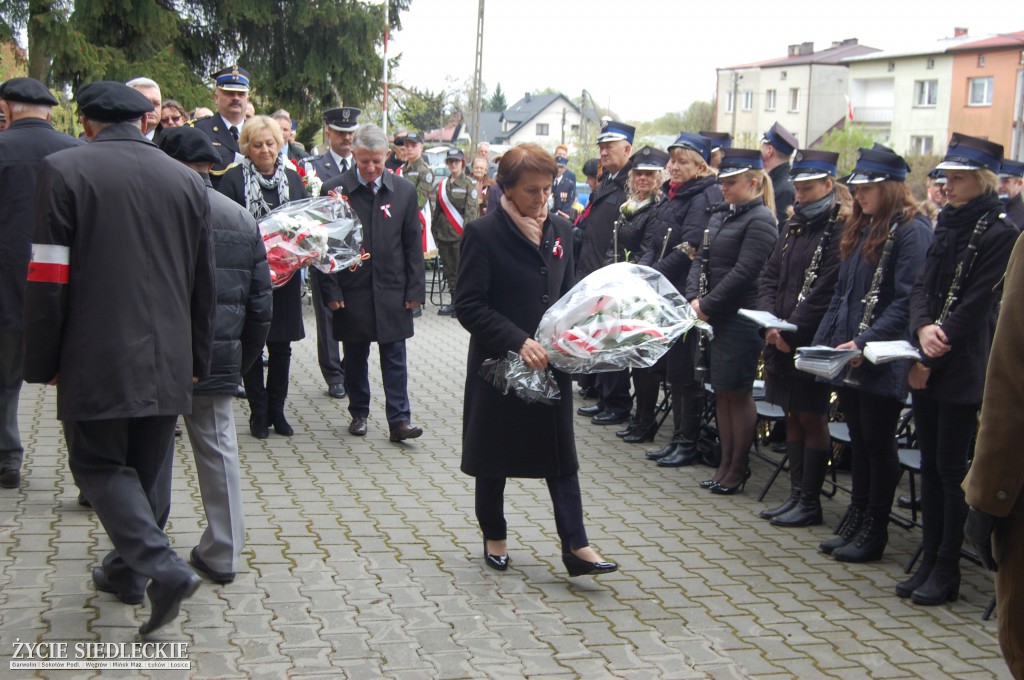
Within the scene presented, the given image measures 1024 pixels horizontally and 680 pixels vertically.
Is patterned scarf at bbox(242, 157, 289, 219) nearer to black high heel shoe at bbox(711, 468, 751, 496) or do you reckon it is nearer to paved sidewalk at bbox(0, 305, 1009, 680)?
paved sidewalk at bbox(0, 305, 1009, 680)

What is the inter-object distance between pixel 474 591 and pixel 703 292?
307cm

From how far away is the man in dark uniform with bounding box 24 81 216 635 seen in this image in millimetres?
4195

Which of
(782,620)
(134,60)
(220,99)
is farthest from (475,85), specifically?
(782,620)

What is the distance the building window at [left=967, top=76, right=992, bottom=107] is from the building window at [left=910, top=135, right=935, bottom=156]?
4702 millimetres

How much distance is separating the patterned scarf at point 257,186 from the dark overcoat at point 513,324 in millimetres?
2880

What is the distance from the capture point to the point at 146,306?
14.2 ft

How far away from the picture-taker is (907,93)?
80125 mm

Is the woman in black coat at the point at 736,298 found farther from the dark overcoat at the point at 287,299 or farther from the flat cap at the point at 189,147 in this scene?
the flat cap at the point at 189,147

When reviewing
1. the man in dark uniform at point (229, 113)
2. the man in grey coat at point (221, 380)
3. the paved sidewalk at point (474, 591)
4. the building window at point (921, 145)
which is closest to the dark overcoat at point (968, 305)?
the paved sidewalk at point (474, 591)

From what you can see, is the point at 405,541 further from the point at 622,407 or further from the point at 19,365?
the point at 622,407

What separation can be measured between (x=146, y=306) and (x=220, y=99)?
4.89m

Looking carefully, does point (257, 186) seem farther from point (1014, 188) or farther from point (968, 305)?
point (1014, 188)

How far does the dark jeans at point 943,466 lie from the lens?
5199 millimetres

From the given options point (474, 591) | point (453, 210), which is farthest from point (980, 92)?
point (474, 591)
